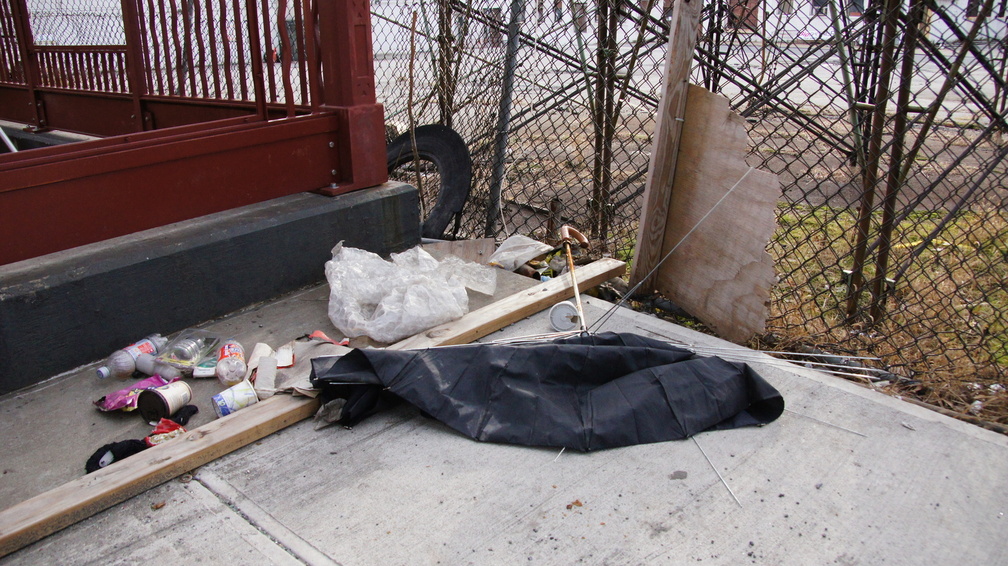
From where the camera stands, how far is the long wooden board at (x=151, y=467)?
1955 mm

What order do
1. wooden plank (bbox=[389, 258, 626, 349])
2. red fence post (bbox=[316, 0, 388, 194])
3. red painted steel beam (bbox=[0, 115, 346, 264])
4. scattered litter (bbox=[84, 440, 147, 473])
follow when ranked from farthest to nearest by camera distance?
1. red fence post (bbox=[316, 0, 388, 194])
2. wooden plank (bbox=[389, 258, 626, 349])
3. red painted steel beam (bbox=[0, 115, 346, 264])
4. scattered litter (bbox=[84, 440, 147, 473])

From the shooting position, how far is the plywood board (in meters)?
3.03

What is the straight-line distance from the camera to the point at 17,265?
9.43ft

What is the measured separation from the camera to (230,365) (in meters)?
2.78

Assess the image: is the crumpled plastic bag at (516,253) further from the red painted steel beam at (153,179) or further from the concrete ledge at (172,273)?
the red painted steel beam at (153,179)

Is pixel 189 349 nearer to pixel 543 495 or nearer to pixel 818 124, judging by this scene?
pixel 543 495

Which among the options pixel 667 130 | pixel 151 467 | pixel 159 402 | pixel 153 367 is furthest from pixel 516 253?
pixel 151 467

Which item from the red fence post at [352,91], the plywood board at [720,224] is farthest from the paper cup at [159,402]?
the plywood board at [720,224]

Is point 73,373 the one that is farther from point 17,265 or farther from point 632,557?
point 632,557

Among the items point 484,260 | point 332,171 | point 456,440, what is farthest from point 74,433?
point 484,260

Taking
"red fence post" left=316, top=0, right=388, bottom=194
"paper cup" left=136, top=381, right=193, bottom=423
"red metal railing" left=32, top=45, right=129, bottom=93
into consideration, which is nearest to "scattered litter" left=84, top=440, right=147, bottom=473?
"paper cup" left=136, top=381, right=193, bottom=423

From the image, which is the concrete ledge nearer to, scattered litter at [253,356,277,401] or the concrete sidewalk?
the concrete sidewalk

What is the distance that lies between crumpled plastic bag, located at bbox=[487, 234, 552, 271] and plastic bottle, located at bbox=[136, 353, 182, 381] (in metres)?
1.88

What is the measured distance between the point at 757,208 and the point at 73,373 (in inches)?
121
